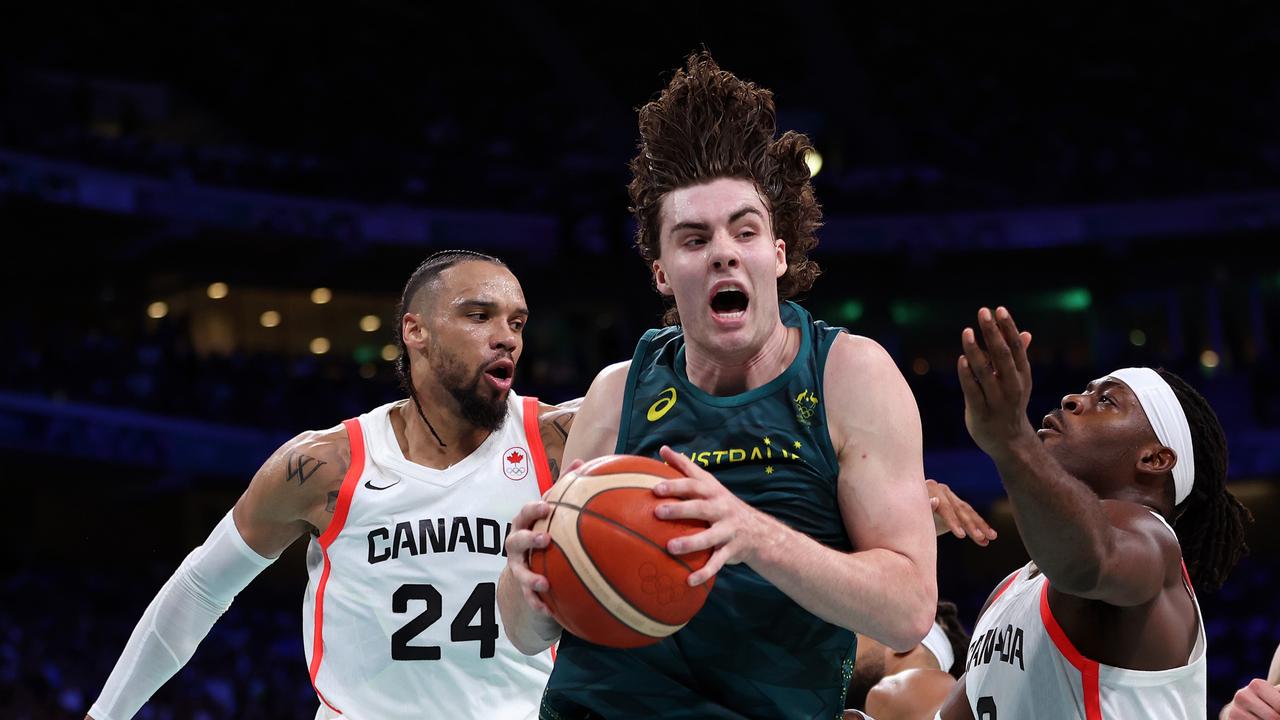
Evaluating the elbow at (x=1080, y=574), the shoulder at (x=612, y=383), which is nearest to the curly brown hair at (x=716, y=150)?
the shoulder at (x=612, y=383)

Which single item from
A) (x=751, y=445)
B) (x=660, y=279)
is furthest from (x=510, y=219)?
(x=751, y=445)

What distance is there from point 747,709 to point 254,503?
8.26 ft

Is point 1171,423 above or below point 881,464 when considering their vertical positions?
above

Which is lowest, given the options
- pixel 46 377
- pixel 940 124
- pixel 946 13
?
pixel 46 377

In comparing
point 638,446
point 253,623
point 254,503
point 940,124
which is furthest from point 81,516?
point 638,446

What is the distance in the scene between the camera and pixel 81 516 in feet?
72.3

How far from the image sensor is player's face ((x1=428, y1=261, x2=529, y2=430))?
5.07m

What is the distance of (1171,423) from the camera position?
4020 mm

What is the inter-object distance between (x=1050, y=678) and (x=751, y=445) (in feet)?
4.79

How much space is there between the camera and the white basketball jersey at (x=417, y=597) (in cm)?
459

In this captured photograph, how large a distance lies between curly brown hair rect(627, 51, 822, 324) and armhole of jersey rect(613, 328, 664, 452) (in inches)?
9.1

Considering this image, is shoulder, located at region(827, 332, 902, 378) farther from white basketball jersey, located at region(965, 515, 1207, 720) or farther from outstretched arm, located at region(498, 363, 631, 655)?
white basketball jersey, located at region(965, 515, 1207, 720)

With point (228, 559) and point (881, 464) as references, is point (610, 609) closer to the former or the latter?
point (881, 464)

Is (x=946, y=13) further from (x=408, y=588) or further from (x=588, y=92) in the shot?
(x=408, y=588)
